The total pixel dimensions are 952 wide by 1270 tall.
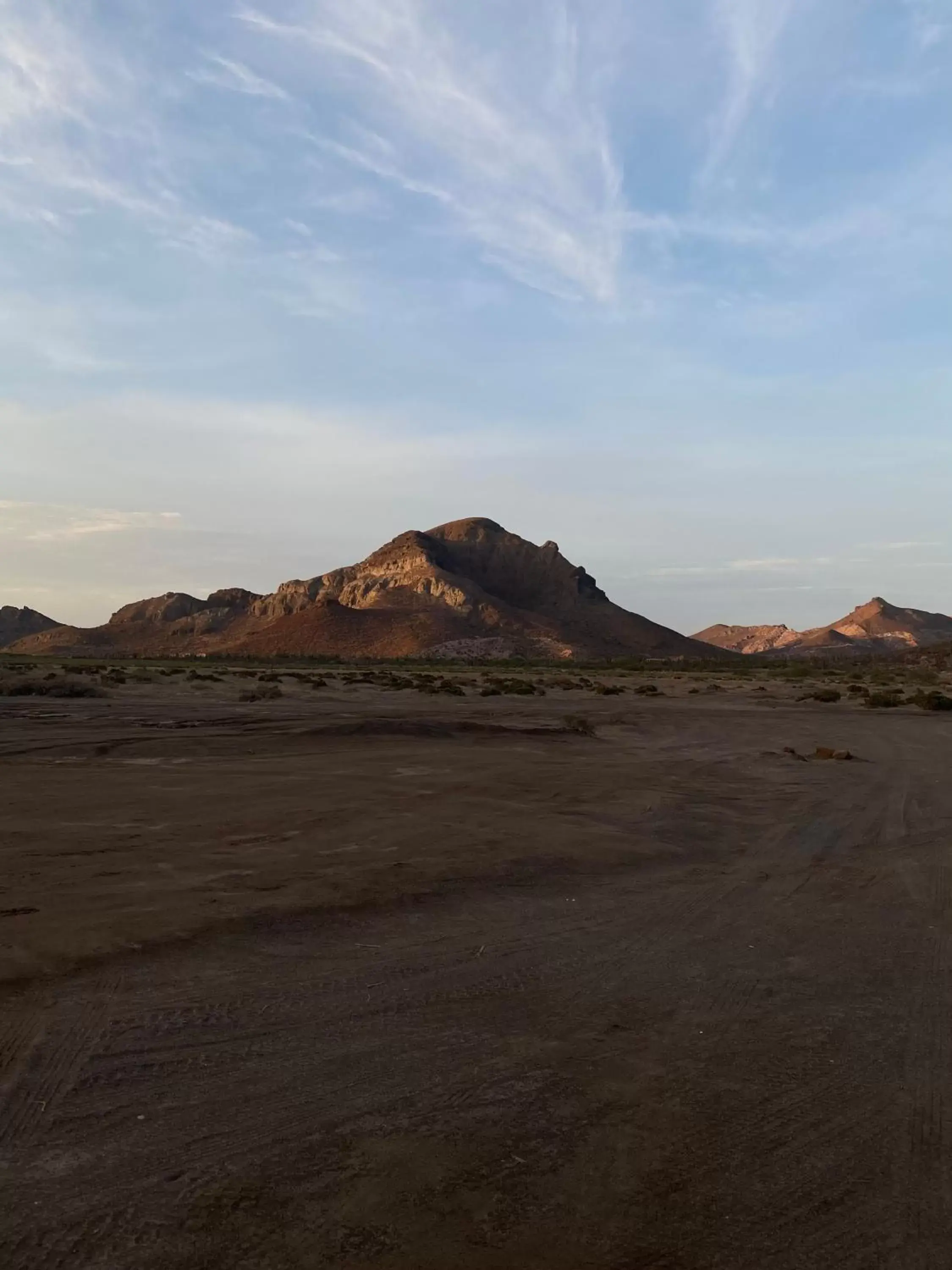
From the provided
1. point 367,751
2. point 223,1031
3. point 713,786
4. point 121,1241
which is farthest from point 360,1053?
point 367,751

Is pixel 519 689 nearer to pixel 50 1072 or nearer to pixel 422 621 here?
pixel 50 1072

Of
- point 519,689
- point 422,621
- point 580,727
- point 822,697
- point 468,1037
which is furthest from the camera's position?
point 422,621

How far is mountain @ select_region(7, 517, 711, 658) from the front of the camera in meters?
147

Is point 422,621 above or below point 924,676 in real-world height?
above

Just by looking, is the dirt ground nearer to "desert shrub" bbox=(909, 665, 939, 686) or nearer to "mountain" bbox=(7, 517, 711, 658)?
"desert shrub" bbox=(909, 665, 939, 686)

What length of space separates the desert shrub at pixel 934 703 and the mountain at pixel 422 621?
3888 inches

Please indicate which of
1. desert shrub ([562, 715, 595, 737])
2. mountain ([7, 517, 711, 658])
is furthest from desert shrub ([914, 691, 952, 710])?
mountain ([7, 517, 711, 658])

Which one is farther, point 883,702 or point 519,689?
point 519,689

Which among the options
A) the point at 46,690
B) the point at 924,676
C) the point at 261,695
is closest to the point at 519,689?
the point at 261,695

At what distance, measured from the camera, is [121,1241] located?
3.05m

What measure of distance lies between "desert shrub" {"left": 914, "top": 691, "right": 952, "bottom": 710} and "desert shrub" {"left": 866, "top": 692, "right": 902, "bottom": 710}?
873 mm

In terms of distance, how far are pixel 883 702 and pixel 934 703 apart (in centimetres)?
200

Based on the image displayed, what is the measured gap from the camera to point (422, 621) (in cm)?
15262

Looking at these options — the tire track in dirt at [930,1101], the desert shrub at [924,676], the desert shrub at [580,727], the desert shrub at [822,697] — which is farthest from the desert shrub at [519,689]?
the tire track in dirt at [930,1101]
